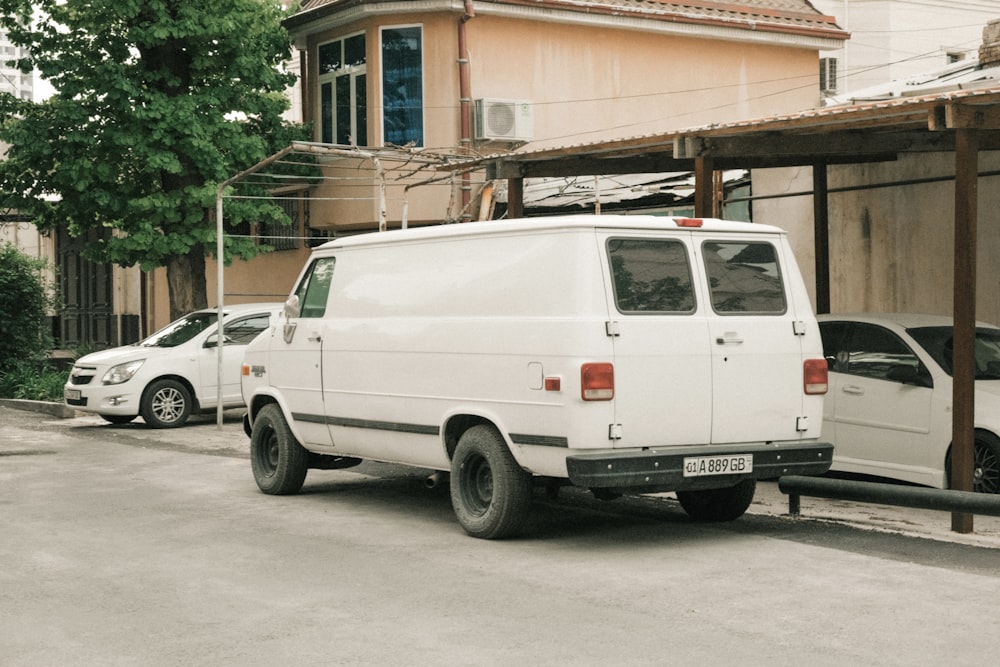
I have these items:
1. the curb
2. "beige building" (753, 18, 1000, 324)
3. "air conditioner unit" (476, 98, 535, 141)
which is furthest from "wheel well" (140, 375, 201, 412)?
"beige building" (753, 18, 1000, 324)

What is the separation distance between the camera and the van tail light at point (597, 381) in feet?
29.0

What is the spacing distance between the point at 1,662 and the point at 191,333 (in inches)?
555

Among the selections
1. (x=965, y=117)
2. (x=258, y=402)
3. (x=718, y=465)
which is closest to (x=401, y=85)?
(x=258, y=402)

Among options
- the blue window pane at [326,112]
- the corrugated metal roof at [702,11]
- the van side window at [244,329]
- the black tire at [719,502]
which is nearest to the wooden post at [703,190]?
the black tire at [719,502]

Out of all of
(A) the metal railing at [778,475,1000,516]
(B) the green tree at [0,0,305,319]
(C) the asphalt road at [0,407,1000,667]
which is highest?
(B) the green tree at [0,0,305,319]

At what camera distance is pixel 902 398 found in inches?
450

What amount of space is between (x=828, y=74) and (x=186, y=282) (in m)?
22.1

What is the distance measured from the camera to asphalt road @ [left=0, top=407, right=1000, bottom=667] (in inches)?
260

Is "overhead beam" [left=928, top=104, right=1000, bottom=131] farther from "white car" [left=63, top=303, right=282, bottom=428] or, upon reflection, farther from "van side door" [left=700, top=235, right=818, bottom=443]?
"white car" [left=63, top=303, right=282, bottom=428]

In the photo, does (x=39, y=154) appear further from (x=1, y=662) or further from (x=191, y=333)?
(x=1, y=662)

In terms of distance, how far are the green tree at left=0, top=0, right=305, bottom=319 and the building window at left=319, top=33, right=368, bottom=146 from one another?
4.76 ft

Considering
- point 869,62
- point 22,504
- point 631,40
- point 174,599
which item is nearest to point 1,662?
point 174,599

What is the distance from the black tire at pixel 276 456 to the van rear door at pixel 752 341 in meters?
4.22

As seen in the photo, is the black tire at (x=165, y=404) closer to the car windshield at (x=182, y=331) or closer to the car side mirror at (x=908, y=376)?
the car windshield at (x=182, y=331)
